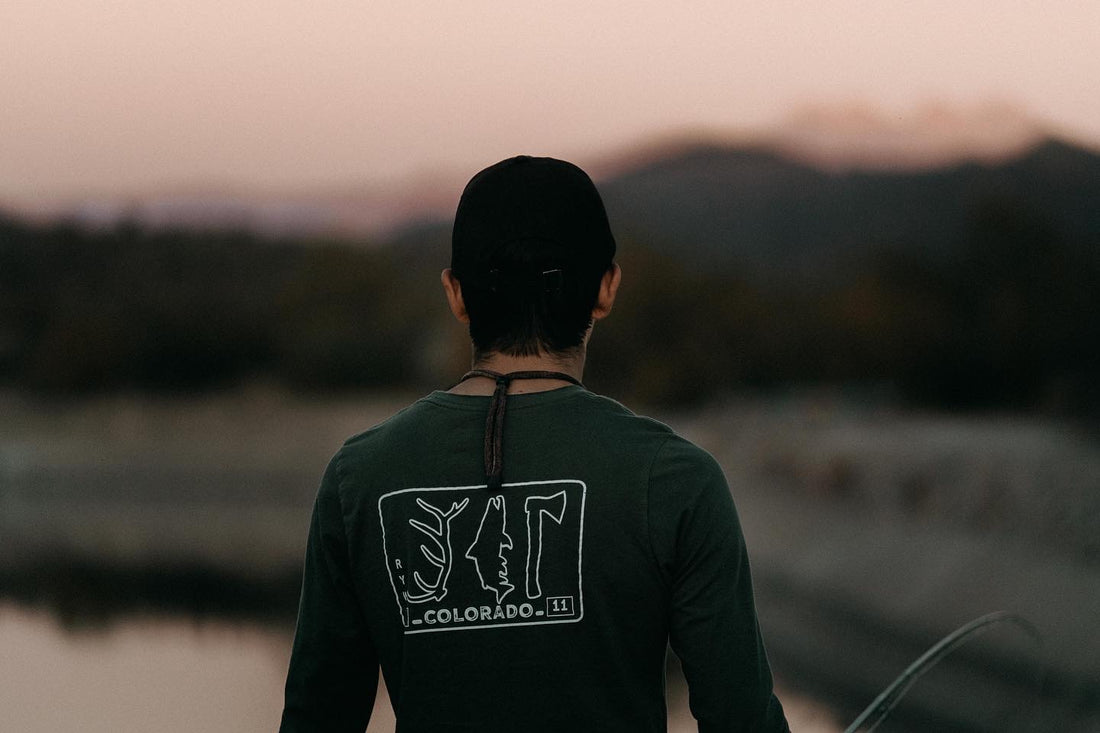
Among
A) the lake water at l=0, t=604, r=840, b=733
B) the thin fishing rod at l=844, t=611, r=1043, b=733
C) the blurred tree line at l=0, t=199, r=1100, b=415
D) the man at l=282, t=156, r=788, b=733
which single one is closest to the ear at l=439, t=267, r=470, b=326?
the man at l=282, t=156, r=788, b=733

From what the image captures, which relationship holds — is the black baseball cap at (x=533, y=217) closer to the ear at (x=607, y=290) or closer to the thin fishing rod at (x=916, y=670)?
the ear at (x=607, y=290)

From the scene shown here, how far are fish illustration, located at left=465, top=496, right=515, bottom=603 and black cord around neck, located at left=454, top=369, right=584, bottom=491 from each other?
0.02 meters

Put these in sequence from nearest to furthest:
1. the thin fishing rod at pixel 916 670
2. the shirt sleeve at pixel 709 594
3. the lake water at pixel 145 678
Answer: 1. the shirt sleeve at pixel 709 594
2. the thin fishing rod at pixel 916 670
3. the lake water at pixel 145 678

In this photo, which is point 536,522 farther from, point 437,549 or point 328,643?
point 328,643

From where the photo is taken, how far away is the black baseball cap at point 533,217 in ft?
2.87

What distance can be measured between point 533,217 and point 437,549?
0.76 ft

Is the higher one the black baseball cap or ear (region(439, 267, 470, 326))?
the black baseball cap

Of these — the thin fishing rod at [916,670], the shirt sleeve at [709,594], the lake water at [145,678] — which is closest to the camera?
the shirt sleeve at [709,594]

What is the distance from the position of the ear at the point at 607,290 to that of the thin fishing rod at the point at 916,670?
15.1 inches

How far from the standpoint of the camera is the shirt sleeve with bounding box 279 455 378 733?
2.99 feet

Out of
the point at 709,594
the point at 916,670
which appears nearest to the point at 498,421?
the point at 709,594

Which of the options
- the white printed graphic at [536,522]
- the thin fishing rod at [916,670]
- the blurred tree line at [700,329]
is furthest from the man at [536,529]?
the blurred tree line at [700,329]

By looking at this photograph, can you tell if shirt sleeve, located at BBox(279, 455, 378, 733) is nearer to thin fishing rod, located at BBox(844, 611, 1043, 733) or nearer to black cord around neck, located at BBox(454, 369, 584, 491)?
black cord around neck, located at BBox(454, 369, 584, 491)

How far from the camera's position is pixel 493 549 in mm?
840
